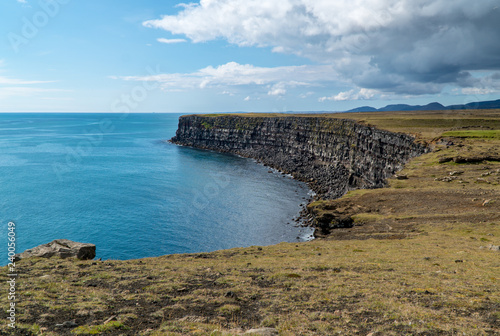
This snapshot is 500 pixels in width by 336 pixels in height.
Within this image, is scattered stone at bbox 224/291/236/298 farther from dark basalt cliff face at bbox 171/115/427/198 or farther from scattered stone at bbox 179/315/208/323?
dark basalt cliff face at bbox 171/115/427/198

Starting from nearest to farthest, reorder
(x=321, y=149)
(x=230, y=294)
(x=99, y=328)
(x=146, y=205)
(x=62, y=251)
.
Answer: (x=99, y=328) → (x=230, y=294) → (x=62, y=251) → (x=146, y=205) → (x=321, y=149)

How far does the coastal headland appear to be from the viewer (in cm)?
1403

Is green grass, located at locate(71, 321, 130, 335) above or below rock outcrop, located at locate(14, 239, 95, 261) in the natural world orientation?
above

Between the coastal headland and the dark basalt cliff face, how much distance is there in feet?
114

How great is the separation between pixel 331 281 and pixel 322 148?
116875 mm

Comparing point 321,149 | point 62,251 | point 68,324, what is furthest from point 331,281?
point 321,149

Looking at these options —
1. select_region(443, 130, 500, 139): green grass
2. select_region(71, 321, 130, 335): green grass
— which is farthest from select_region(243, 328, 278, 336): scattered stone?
select_region(443, 130, 500, 139): green grass

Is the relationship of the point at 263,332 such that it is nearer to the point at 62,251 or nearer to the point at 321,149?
the point at 62,251

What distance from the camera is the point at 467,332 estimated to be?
40.5 feet

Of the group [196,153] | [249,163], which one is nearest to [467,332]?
[249,163]

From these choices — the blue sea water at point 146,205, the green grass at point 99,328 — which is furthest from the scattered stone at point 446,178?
the green grass at point 99,328

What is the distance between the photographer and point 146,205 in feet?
256

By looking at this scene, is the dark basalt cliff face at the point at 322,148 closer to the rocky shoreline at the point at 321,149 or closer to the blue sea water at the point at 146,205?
the rocky shoreline at the point at 321,149

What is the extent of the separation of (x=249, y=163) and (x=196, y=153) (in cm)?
4237
